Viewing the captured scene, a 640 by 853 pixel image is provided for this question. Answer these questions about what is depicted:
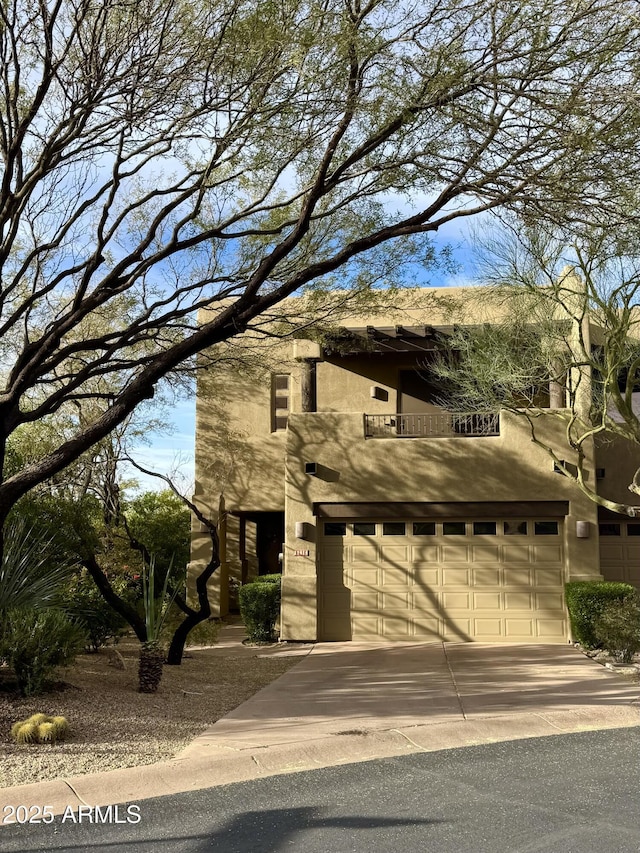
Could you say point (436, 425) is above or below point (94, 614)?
above

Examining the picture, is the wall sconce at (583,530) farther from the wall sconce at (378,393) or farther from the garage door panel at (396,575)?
the wall sconce at (378,393)

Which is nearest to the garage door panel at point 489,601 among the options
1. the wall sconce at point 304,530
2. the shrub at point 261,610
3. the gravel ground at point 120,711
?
the wall sconce at point 304,530

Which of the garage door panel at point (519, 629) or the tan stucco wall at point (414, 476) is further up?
the tan stucco wall at point (414, 476)

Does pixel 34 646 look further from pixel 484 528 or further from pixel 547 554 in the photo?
pixel 547 554

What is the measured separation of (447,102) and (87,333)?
37.7 feet

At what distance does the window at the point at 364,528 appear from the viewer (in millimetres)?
16234

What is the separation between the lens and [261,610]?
1598cm

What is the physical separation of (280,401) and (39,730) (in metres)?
13.7

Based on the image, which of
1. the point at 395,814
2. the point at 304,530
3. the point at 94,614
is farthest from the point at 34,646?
the point at 304,530

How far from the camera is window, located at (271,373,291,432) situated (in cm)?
2032

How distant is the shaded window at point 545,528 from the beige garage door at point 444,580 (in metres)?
0.02

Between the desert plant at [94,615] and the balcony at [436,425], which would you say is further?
the balcony at [436,425]

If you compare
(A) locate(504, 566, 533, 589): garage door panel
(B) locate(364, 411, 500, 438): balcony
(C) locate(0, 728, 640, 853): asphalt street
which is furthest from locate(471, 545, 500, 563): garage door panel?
(C) locate(0, 728, 640, 853): asphalt street

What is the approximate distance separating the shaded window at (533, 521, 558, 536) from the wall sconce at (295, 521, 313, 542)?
14.0ft
